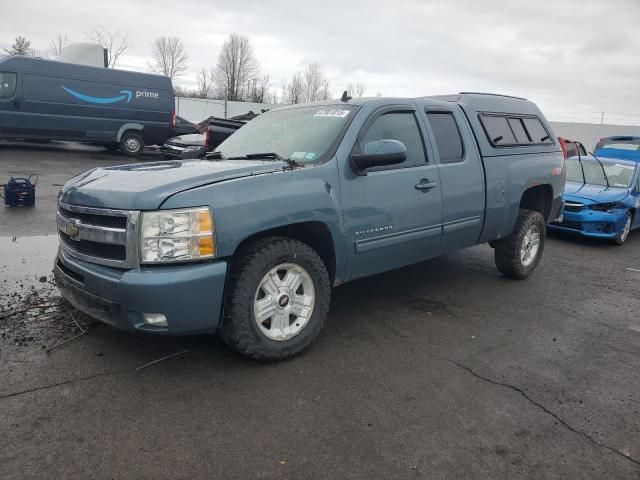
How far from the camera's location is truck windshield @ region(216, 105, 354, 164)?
12.9 feet

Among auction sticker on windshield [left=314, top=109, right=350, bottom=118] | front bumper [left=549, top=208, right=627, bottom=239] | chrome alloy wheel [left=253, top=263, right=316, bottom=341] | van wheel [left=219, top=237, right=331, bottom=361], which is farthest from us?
front bumper [left=549, top=208, right=627, bottom=239]

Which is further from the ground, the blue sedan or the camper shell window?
the camper shell window

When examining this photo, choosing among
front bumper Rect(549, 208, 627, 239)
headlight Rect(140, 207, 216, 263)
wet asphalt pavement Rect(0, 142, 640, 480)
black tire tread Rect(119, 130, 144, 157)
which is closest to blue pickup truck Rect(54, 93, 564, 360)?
headlight Rect(140, 207, 216, 263)

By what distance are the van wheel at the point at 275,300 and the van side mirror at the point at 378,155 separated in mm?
761

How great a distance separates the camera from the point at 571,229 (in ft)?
28.1

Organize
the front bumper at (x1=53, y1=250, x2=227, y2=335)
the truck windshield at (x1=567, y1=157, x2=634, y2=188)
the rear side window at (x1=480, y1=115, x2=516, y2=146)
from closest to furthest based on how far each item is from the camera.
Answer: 1. the front bumper at (x1=53, y1=250, x2=227, y2=335)
2. the rear side window at (x1=480, y1=115, x2=516, y2=146)
3. the truck windshield at (x1=567, y1=157, x2=634, y2=188)

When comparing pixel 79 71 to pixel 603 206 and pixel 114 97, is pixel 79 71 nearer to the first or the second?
pixel 114 97

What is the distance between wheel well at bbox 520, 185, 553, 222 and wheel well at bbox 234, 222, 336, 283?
10.7 feet

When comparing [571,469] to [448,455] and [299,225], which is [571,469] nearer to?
[448,455]

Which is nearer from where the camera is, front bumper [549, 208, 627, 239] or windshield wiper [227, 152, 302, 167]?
windshield wiper [227, 152, 302, 167]

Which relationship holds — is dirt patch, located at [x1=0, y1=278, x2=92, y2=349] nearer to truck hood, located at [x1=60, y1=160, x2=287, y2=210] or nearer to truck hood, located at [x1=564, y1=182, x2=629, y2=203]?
truck hood, located at [x1=60, y1=160, x2=287, y2=210]

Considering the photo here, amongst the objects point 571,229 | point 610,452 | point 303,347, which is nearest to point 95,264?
point 303,347

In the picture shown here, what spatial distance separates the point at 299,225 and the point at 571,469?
2.21 meters

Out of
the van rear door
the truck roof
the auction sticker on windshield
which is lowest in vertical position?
the auction sticker on windshield
